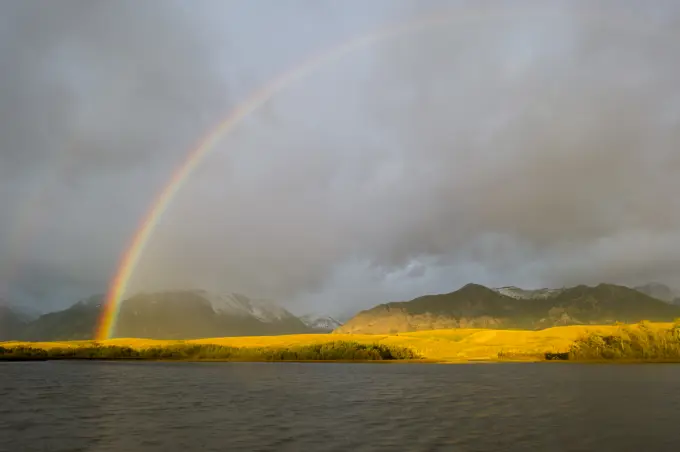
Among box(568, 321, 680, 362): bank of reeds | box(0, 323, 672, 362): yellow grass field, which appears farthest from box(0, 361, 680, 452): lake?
box(0, 323, 672, 362): yellow grass field

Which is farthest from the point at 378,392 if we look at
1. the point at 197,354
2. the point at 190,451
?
the point at 197,354

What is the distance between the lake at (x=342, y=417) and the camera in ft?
109

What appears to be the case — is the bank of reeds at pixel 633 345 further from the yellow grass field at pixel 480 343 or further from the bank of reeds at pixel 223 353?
the bank of reeds at pixel 223 353

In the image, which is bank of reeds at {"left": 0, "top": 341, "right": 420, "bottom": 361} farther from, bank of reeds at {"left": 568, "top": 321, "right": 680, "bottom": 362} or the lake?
the lake

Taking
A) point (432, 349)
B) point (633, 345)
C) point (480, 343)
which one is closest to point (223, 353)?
point (432, 349)

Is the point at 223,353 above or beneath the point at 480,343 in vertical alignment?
beneath

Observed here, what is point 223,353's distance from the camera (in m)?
170

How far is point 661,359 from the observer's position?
13750 centimetres

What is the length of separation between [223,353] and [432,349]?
61743 millimetres

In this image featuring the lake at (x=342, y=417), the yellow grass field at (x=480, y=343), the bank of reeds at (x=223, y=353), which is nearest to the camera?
the lake at (x=342, y=417)

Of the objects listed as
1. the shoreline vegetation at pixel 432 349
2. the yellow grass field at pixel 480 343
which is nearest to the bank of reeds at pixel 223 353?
the shoreline vegetation at pixel 432 349

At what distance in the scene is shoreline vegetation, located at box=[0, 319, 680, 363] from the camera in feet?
465

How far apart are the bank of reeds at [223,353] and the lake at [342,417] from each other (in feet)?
277

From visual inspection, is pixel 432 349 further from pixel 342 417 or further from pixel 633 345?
pixel 342 417
